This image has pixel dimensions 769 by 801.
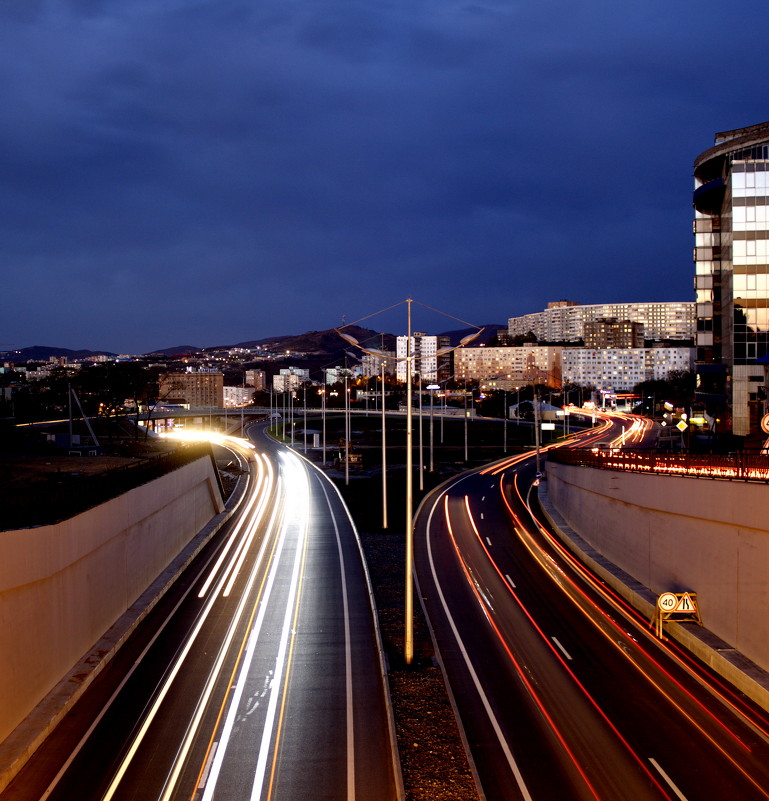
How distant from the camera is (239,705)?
49.5 ft

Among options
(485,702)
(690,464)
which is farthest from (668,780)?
(690,464)

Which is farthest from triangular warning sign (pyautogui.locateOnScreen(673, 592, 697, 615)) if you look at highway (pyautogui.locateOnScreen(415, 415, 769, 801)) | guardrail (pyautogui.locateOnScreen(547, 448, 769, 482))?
guardrail (pyautogui.locateOnScreen(547, 448, 769, 482))

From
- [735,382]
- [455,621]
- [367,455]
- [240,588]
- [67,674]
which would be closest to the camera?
[67,674]

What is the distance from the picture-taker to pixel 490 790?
1180 cm

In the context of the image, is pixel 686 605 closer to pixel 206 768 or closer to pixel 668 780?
pixel 668 780

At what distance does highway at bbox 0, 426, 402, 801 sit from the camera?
39.4 feet

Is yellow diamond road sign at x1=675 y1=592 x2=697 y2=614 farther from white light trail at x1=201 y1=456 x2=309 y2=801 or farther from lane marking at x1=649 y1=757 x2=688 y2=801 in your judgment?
white light trail at x1=201 y1=456 x2=309 y2=801

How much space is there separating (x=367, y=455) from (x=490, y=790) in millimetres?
62049

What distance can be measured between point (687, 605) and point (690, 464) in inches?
166

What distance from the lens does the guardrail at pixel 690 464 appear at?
56.4ft

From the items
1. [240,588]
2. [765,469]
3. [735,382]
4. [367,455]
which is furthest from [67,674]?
[367,455]

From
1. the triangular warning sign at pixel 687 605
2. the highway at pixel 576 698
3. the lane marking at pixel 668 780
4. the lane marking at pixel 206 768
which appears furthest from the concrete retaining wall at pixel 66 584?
the triangular warning sign at pixel 687 605

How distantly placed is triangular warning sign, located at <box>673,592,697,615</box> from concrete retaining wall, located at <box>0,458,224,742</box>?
15.0 meters

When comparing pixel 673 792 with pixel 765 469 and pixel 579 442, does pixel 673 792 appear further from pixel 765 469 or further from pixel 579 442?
pixel 579 442
